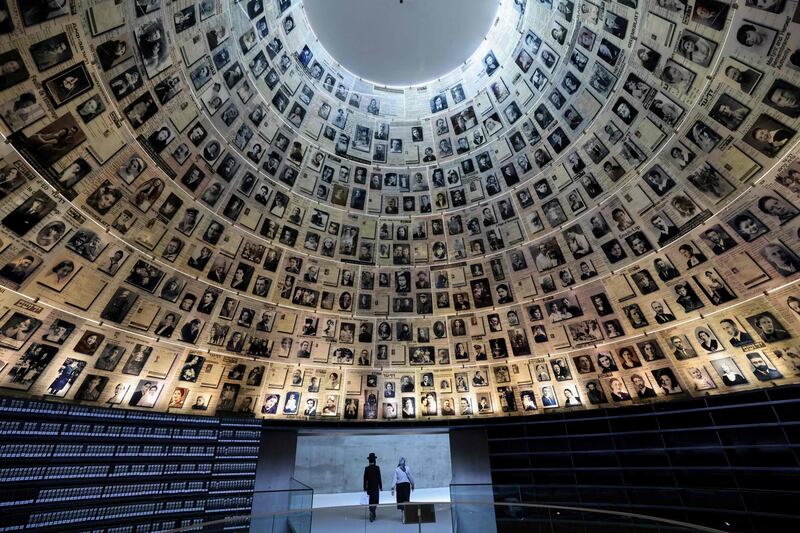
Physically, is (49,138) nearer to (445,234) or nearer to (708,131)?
(445,234)

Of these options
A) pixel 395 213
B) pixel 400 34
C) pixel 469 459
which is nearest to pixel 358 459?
pixel 469 459

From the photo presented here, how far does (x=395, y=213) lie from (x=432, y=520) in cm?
1074

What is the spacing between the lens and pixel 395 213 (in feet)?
51.5

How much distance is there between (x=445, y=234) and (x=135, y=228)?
10.5 metres

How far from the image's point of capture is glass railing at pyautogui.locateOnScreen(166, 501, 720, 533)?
7328mm

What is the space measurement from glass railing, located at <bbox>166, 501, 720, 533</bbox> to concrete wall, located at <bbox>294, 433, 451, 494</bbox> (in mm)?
12887

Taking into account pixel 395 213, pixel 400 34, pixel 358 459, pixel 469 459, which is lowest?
pixel 469 459

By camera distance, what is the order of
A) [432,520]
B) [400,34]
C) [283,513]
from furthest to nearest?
[400,34], [432,520], [283,513]

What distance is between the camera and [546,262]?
13891 millimetres

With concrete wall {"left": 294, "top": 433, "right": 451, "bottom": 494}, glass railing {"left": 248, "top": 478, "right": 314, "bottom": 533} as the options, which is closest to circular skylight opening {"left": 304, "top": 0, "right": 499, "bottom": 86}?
glass railing {"left": 248, "top": 478, "right": 314, "bottom": 533}

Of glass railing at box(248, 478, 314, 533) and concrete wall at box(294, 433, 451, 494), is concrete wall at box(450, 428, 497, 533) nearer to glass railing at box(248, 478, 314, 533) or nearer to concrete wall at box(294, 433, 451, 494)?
glass railing at box(248, 478, 314, 533)

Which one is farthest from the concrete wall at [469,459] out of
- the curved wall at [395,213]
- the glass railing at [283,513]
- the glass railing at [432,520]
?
the glass railing at [283,513]

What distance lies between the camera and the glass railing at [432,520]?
289 inches

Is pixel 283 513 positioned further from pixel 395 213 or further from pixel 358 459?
pixel 358 459
